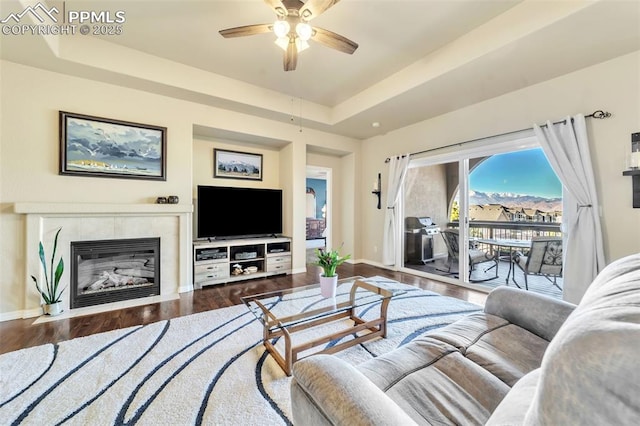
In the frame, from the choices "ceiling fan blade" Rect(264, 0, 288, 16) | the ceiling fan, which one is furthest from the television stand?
"ceiling fan blade" Rect(264, 0, 288, 16)

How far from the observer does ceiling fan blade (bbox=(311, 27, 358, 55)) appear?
2.10 m

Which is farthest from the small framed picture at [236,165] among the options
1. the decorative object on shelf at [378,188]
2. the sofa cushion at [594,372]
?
the sofa cushion at [594,372]

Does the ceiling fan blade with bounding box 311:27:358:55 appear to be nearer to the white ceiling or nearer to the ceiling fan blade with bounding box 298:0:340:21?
the ceiling fan blade with bounding box 298:0:340:21

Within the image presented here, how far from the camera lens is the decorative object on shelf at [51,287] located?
255 centimetres

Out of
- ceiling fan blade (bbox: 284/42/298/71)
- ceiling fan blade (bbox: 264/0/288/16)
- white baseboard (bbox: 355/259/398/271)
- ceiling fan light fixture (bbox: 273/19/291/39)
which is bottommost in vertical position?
white baseboard (bbox: 355/259/398/271)

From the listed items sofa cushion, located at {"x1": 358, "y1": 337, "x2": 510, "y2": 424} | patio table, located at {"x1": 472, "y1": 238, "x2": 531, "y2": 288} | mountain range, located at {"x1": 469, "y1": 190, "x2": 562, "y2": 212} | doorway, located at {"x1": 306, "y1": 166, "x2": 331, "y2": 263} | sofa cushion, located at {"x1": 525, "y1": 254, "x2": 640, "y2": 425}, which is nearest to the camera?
sofa cushion, located at {"x1": 525, "y1": 254, "x2": 640, "y2": 425}

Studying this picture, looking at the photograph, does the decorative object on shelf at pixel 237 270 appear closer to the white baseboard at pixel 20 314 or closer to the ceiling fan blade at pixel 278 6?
the white baseboard at pixel 20 314

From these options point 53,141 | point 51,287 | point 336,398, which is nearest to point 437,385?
point 336,398

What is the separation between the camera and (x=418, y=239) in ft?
14.7

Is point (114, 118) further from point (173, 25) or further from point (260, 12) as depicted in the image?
point (260, 12)

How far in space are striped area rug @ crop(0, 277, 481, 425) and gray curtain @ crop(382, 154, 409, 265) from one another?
216 centimetres

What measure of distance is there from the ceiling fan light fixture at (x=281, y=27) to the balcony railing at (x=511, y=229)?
3.33 metres

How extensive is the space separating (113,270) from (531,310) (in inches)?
160

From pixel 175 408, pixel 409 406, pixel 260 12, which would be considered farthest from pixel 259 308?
pixel 260 12
